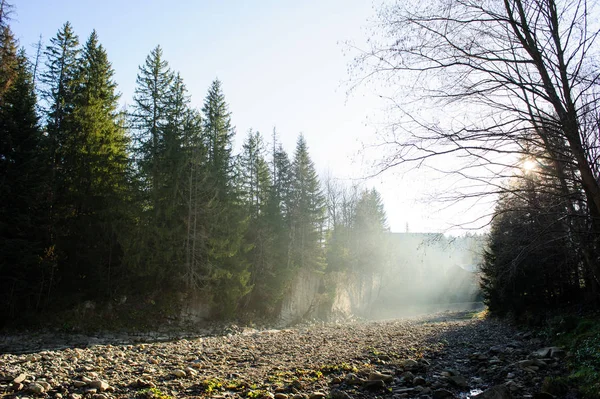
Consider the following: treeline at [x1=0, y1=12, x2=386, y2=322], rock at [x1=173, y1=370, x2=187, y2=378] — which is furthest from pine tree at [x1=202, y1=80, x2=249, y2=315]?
rock at [x1=173, y1=370, x2=187, y2=378]

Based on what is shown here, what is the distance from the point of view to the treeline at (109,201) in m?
16.1

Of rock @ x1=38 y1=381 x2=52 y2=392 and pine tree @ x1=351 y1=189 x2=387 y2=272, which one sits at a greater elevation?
pine tree @ x1=351 y1=189 x2=387 y2=272

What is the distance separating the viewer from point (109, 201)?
19.2m

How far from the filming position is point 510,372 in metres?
7.62

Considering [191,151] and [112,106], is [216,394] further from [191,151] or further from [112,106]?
[112,106]

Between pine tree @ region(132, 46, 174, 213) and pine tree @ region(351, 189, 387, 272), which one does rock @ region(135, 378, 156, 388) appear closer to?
pine tree @ region(132, 46, 174, 213)

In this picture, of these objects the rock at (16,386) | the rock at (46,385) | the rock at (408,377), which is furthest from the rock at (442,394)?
the rock at (16,386)

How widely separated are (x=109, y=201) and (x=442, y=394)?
18.5m

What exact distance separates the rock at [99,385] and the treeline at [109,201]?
12.1m

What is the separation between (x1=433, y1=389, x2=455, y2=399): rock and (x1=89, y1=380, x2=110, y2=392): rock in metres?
5.84

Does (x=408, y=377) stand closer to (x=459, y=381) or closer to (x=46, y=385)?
(x=459, y=381)

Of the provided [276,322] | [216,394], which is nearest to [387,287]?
[276,322]

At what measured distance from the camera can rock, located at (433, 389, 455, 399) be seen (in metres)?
6.22

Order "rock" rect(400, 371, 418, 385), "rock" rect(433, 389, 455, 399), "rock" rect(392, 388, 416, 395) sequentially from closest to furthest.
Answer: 1. "rock" rect(433, 389, 455, 399)
2. "rock" rect(392, 388, 416, 395)
3. "rock" rect(400, 371, 418, 385)
